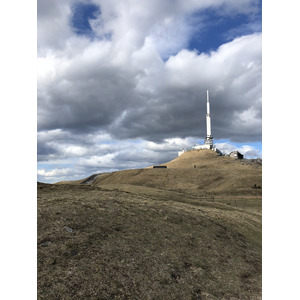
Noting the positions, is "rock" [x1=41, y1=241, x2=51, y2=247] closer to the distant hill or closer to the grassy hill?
the grassy hill

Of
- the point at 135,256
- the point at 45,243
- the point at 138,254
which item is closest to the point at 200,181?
the point at 138,254

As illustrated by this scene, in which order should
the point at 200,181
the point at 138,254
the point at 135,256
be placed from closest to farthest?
the point at 135,256
the point at 138,254
the point at 200,181

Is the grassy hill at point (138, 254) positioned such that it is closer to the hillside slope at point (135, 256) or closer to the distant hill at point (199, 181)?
the hillside slope at point (135, 256)

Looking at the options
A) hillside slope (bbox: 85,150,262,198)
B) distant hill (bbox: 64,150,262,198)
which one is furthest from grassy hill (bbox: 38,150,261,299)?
hillside slope (bbox: 85,150,262,198)

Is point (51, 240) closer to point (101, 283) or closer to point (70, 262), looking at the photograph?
point (70, 262)

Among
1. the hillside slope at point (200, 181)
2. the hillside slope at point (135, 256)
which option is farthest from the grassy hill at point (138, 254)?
the hillside slope at point (200, 181)

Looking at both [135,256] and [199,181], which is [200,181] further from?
[135,256]

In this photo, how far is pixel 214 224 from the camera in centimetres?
1855

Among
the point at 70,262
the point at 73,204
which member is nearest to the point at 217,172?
the point at 73,204

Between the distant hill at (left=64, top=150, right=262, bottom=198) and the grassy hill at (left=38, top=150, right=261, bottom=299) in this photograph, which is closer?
the grassy hill at (left=38, top=150, right=261, bottom=299)

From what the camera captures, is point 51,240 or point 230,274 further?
point 230,274

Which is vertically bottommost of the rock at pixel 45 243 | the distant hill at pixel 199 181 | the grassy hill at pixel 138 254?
the distant hill at pixel 199 181
